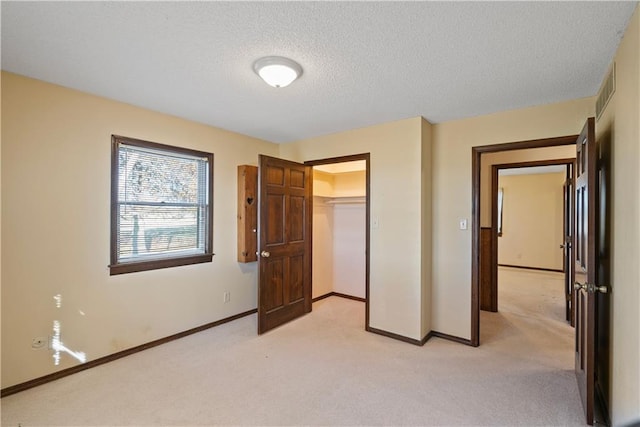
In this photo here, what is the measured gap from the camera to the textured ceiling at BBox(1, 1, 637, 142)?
5.08 feet

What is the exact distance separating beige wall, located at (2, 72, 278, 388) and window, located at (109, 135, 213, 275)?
87 millimetres

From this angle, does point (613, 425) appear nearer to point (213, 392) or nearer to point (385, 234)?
point (385, 234)

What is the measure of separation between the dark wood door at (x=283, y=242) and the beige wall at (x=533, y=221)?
6236 mm

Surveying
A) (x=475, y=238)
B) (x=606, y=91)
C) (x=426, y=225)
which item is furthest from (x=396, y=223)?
(x=606, y=91)

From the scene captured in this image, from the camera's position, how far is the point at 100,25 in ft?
5.47

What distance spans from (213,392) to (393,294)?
2.00 metres

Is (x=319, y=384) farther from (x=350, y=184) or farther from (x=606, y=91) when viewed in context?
(x=350, y=184)

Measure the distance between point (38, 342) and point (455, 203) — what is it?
3.95 m

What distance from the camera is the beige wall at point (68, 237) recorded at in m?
2.25

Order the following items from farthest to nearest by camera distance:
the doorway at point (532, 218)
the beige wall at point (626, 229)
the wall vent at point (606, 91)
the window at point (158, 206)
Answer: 1. the doorway at point (532, 218)
2. the window at point (158, 206)
3. the wall vent at point (606, 91)
4. the beige wall at point (626, 229)

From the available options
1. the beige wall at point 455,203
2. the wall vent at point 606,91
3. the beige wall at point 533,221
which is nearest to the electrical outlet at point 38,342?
the beige wall at point 455,203

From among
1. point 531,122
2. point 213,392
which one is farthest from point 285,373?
point 531,122

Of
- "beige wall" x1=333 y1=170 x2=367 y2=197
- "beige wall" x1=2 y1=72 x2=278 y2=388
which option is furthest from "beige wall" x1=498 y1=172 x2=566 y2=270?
"beige wall" x1=2 y1=72 x2=278 y2=388

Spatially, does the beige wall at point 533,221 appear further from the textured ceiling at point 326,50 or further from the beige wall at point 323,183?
the textured ceiling at point 326,50
